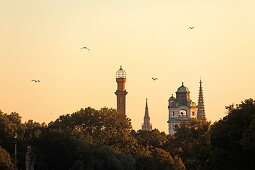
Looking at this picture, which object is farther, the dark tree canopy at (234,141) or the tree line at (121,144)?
the tree line at (121,144)

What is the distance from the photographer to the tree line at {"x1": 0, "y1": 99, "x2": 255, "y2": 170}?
359ft

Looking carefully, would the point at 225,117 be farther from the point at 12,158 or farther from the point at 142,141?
the point at 142,141

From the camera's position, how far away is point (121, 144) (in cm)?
16688

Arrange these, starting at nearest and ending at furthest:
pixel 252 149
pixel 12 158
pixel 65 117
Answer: pixel 252 149
pixel 12 158
pixel 65 117

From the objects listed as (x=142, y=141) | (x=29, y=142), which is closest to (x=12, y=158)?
(x=29, y=142)

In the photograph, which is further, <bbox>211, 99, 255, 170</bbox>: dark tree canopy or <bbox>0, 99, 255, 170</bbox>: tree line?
<bbox>0, 99, 255, 170</bbox>: tree line

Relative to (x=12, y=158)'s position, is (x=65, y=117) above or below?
above

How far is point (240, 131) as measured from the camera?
109m

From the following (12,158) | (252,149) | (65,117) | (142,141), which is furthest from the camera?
(142,141)

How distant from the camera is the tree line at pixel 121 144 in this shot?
109 meters

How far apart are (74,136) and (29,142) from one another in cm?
565

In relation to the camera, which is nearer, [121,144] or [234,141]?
[234,141]

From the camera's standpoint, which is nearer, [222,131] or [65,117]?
[222,131]

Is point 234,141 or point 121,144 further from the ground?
point 121,144
